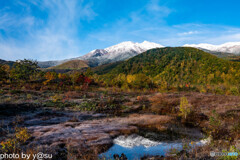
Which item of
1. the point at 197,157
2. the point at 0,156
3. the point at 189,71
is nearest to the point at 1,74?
the point at 0,156

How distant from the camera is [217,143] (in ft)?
26.3

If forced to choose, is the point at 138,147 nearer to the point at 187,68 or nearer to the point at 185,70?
the point at 185,70

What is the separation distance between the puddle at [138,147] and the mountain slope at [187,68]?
69961 mm

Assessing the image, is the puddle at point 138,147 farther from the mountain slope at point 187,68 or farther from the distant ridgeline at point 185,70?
the mountain slope at point 187,68

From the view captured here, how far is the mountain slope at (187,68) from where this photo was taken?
94.7 metres

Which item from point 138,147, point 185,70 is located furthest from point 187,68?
point 138,147

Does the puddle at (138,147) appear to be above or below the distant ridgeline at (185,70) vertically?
below

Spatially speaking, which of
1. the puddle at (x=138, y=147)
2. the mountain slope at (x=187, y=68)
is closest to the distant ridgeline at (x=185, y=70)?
the mountain slope at (x=187, y=68)

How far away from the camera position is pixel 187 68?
12200 cm

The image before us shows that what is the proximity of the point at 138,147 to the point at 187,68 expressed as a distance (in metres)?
132

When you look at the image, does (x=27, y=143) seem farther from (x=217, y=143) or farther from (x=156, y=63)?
(x=156, y=63)

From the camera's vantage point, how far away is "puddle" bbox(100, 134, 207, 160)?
7498 mm

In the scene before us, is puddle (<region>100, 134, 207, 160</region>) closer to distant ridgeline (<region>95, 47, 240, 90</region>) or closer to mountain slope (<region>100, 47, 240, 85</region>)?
distant ridgeline (<region>95, 47, 240, 90</region>)

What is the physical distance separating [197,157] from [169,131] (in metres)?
5.40
